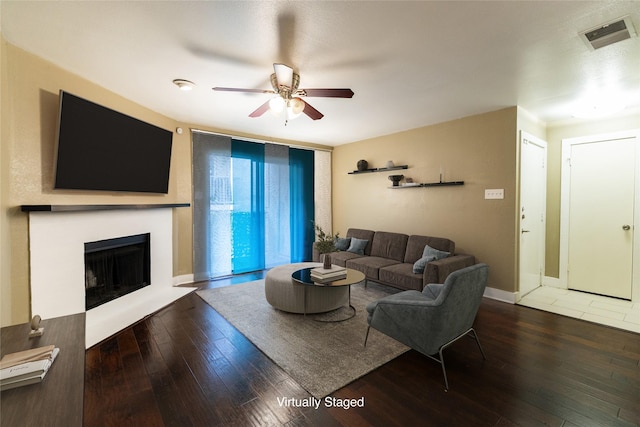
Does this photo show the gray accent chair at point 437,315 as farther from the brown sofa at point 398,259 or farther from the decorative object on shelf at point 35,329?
the decorative object on shelf at point 35,329

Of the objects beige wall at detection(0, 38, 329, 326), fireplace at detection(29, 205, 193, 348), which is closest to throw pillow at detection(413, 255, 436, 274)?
fireplace at detection(29, 205, 193, 348)

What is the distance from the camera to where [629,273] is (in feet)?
12.5

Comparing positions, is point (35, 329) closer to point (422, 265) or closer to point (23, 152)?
point (23, 152)

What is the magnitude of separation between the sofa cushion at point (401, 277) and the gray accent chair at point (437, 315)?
1224 millimetres

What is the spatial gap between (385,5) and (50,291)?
361 centimetres

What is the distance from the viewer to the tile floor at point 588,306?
320 cm

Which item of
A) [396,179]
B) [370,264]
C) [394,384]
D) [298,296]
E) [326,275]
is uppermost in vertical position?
[396,179]

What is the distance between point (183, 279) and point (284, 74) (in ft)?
12.2

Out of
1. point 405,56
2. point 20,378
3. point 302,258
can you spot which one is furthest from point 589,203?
point 20,378

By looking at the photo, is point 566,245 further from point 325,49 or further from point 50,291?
point 50,291

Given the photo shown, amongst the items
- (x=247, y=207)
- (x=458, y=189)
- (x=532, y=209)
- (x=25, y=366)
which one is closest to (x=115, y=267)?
(x=247, y=207)

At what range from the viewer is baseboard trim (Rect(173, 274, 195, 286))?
447 centimetres

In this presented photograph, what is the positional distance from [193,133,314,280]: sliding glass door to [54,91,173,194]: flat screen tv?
89 cm

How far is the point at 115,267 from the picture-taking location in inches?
138
